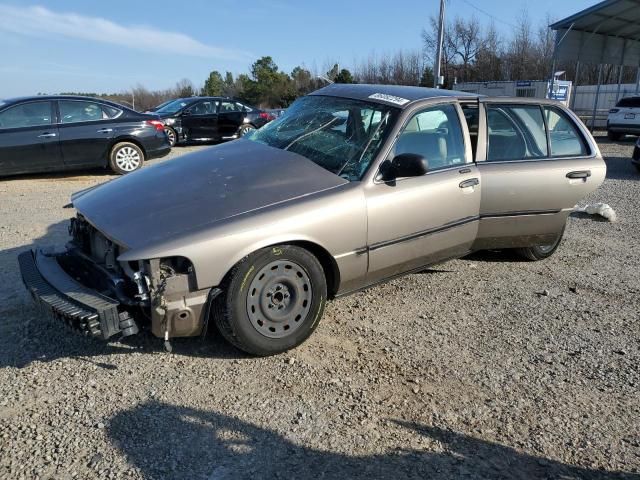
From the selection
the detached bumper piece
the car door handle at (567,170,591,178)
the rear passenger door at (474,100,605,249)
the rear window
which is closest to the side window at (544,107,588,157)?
the rear passenger door at (474,100,605,249)

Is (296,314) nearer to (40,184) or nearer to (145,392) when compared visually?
(145,392)

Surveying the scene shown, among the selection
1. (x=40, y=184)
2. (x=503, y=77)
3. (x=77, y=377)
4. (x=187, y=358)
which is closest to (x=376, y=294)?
(x=187, y=358)

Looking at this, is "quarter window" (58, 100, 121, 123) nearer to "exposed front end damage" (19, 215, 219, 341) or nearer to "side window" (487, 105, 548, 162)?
"exposed front end damage" (19, 215, 219, 341)

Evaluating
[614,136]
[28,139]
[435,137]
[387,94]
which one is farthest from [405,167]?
[614,136]

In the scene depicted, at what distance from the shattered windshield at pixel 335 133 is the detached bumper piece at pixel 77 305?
178 centimetres

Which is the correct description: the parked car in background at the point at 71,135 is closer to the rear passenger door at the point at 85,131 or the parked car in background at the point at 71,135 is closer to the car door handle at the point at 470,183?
the rear passenger door at the point at 85,131

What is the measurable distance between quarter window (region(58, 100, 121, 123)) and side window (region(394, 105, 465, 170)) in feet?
24.4

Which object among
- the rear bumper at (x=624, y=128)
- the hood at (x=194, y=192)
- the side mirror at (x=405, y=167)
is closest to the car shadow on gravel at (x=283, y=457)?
the hood at (x=194, y=192)

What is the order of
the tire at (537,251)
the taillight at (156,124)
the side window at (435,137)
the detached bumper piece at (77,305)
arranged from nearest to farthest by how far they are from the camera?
the detached bumper piece at (77,305) → the side window at (435,137) → the tire at (537,251) → the taillight at (156,124)

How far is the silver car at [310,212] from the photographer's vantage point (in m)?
3.06

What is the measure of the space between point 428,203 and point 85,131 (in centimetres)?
758

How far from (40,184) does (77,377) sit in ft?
23.5

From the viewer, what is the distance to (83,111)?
30.8 feet

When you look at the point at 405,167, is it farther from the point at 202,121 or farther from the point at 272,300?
the point at 202,121
